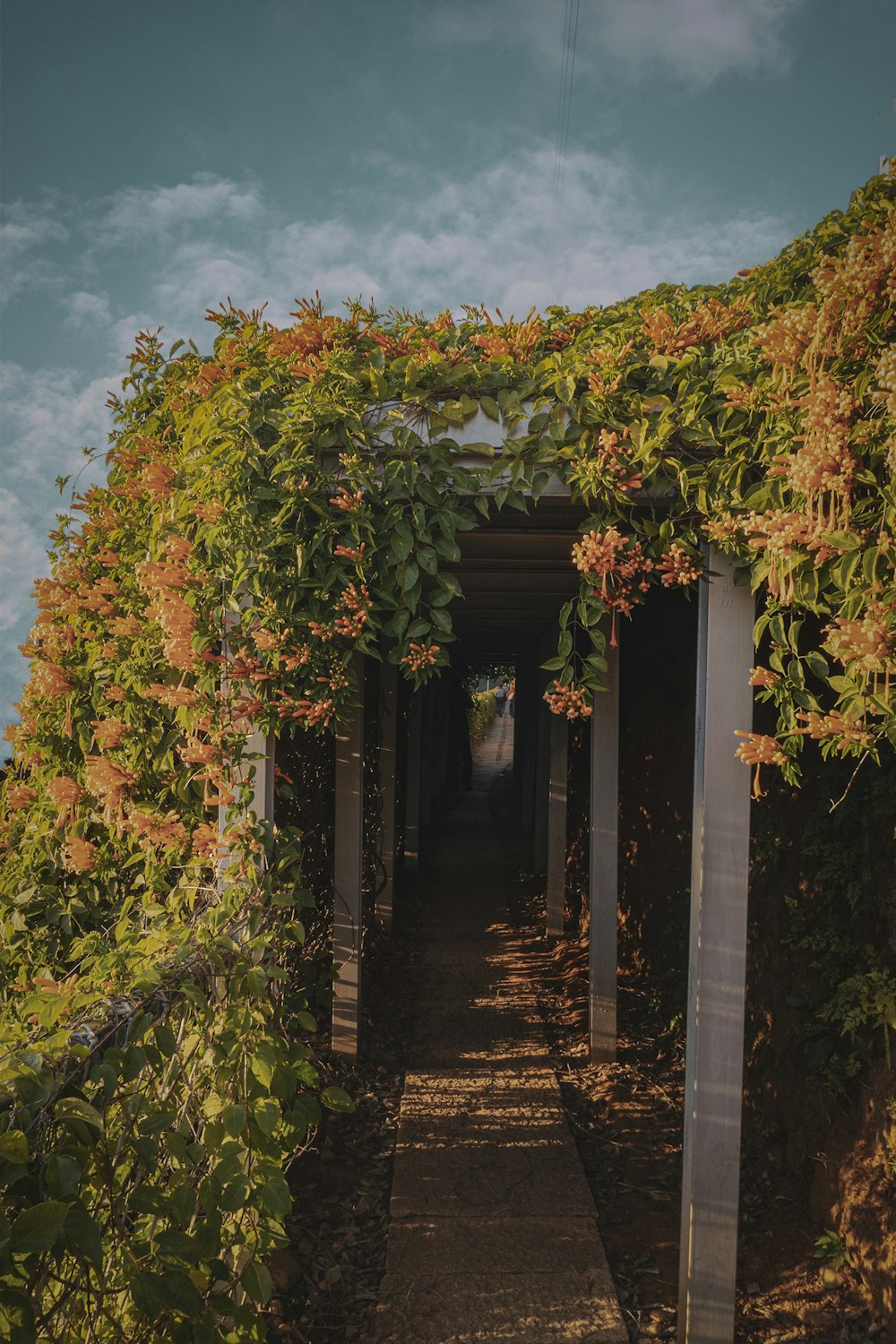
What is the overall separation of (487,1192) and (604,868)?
1845 mm

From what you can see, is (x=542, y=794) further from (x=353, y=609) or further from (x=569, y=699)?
(x=353, y=609)

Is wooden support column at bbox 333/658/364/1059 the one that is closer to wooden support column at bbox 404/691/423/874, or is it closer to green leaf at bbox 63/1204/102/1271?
green leaf at bbox 63/1204/102/1271

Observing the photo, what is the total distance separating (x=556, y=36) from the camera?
21.3ft

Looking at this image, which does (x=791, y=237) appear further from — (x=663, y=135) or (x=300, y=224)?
(x=300, y=224)

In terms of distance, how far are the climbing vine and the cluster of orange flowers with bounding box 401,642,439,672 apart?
0.14ft

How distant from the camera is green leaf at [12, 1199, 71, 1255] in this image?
1057 millimetres

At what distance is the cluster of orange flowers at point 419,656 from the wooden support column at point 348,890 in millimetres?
1674

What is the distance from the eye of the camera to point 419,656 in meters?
2.62

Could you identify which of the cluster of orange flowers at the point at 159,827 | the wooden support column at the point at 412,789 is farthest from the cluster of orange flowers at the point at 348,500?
the wooden support column at the point at 412,789

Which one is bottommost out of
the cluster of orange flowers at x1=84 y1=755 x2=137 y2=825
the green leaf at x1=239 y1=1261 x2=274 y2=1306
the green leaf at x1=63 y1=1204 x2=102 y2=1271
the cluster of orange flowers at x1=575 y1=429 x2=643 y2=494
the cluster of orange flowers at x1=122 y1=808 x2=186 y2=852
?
the green leaf at x1=239 y1=1261 x2=274 y2=1306

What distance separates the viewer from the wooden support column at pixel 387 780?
6.52 m

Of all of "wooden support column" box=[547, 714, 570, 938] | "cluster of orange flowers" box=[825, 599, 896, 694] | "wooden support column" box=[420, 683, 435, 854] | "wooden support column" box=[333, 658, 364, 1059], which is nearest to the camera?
"cluster of orange flowers" box=[825, 599, 896, 694]

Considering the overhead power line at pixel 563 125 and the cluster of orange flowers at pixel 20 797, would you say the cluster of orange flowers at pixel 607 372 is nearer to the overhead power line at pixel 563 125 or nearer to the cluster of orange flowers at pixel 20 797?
the cluster of orange flowers at pixel 20 797

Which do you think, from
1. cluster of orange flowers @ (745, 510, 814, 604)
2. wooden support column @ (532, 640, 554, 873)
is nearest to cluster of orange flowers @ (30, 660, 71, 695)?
cluster of orange flowers @ (745, 510, 814, 604)
